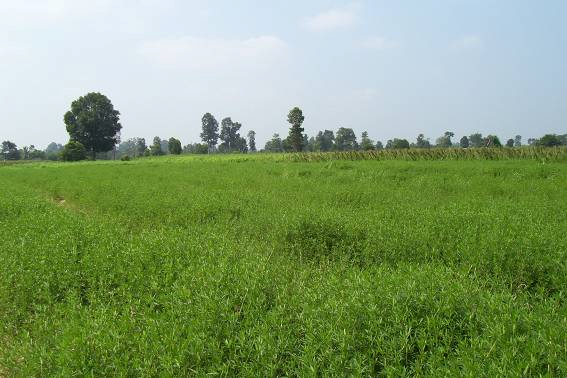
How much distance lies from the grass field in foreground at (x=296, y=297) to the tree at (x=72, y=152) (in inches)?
2651

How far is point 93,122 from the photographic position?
77.3 m

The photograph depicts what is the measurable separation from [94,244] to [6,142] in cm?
11578

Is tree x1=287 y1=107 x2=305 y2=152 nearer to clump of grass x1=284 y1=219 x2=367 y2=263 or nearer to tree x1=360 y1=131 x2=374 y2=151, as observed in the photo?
tree x1=360 y1=131 x2=374 y2=151

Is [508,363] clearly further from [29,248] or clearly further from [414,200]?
[414,200]

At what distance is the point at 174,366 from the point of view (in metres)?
3.02

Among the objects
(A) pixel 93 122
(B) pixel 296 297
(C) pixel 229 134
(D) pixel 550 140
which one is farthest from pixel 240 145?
(B) pixel 296 297

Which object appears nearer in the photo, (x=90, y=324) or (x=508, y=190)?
(x=90, y=324)

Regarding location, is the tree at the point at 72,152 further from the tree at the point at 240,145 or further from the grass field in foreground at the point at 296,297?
the grass field in foreground at the point at 296,297

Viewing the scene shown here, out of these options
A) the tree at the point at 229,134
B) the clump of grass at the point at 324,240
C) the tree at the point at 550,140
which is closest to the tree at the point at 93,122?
the tree at the point at 229,134

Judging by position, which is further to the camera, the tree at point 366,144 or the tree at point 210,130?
the tree at point 210,130

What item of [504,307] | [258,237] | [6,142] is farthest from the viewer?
[6,142]

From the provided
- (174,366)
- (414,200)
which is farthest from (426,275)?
(414,200)

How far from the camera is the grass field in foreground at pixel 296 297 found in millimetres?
3021

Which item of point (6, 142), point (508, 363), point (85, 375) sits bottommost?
point (85, 375)
